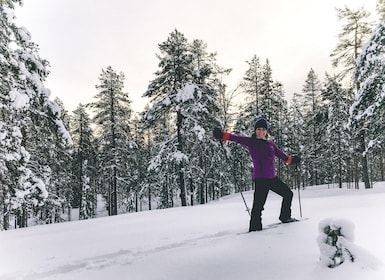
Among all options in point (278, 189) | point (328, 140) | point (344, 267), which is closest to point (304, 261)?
point (344, 267)

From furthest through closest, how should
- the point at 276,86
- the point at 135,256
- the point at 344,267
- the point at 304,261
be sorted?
1. the point at 276,86
2. the point at 135,256
3. the point at 304,261
4. the point at 344,267

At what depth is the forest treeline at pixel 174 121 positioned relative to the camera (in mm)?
13273

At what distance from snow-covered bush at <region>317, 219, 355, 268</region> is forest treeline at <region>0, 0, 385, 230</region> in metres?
5.08

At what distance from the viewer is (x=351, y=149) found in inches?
1550

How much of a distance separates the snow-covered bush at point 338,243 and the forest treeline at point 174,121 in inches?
200

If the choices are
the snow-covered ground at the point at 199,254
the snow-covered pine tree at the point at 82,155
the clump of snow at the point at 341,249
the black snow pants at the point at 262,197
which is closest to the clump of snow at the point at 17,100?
the snow-covered ground at the point at 199,254

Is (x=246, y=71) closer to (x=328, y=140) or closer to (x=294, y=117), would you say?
(x=328, y=140)

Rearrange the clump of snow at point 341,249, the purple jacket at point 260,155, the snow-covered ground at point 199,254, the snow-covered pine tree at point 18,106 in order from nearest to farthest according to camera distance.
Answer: the clump of snow at point 341,249
the snow-covered ground at point 199,254
the purple jacket at point 260,155
the snow-covered pine tree at point 18,106

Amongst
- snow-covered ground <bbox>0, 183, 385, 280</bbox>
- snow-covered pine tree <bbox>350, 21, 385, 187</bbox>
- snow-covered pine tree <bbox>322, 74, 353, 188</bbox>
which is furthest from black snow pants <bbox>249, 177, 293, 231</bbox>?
snow-covered pine tree <bbox>322, 74, 353, 188</bbox>

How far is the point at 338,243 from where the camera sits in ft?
12.6

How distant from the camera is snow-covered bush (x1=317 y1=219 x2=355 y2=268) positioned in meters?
3.83

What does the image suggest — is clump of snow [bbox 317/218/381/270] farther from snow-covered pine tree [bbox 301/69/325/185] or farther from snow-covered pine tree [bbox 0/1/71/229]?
snow-covered pine tree [bbox 301/69/325/185]

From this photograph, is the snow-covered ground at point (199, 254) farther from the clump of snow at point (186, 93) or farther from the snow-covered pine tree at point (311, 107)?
→ the snow-covered pine tree at point (311, 107)

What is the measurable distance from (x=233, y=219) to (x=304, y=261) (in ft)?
13.9
